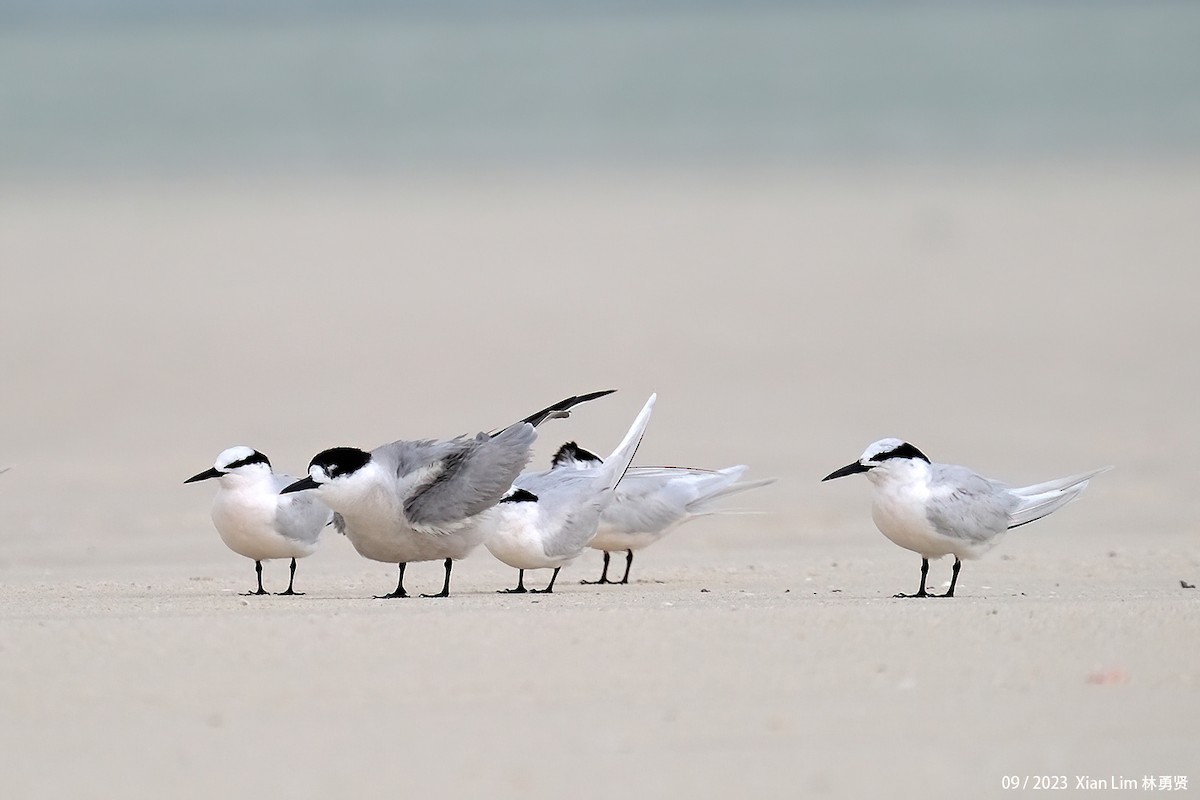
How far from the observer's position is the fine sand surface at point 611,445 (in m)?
4.48

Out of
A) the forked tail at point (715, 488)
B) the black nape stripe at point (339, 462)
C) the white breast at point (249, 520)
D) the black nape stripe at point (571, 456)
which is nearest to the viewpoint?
the black nape stripe at point (339, 462)

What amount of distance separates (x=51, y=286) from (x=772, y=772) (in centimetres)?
1767

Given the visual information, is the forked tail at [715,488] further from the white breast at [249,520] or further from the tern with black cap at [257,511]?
the white breast at [249,520]

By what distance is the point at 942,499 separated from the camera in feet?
23.2

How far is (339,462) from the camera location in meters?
6.91

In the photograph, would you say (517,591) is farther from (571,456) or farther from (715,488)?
(715,488)

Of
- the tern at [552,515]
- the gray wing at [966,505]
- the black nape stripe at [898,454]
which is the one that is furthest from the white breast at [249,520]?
the gray wing at [966,505]

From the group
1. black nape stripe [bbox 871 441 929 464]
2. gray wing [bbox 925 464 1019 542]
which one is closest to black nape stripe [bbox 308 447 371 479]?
black nape stripe [bbox 871 441 929 464]

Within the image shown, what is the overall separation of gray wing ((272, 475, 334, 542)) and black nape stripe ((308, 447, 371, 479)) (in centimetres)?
43

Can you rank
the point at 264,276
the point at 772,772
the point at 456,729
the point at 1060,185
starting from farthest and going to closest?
the point at 1060,185 → the point at 264,276 → the point at 456,729 → the point at 772,772

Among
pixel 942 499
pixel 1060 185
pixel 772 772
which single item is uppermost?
pixel 1060 185

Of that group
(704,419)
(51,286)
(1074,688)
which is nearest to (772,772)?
(1074,688)

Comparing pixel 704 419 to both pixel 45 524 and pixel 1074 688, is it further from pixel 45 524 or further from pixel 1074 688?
pixel 1074 688

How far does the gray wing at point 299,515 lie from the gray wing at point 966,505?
2.33m
